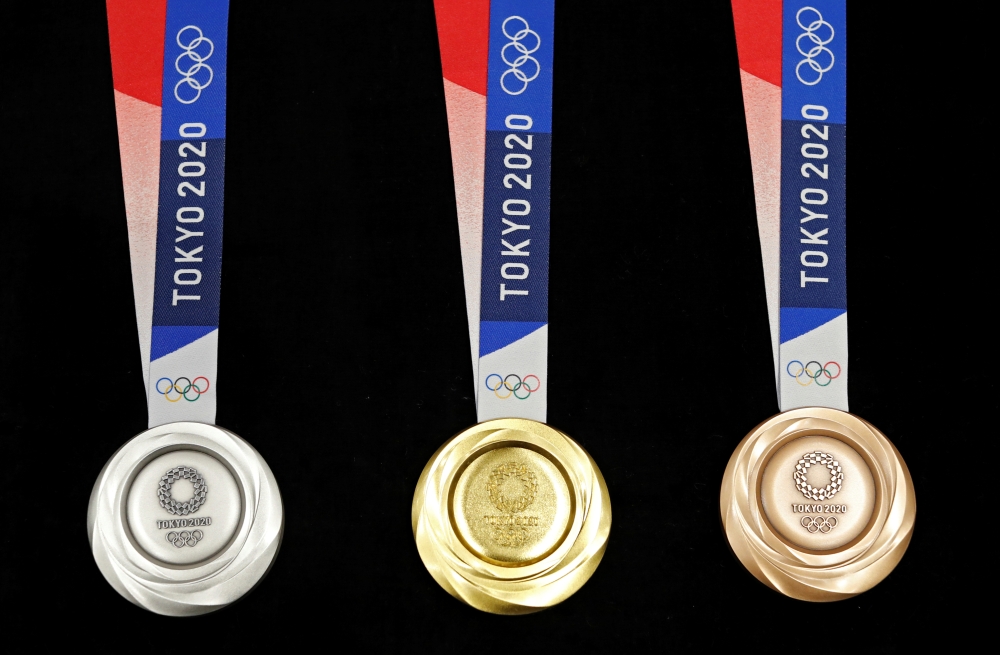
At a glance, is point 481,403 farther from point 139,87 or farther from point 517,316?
point 139,87

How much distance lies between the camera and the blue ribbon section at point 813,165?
1.14m

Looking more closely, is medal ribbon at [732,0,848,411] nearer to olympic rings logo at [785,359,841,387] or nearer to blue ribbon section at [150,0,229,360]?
olympic rings logo at [785,359,841,387]

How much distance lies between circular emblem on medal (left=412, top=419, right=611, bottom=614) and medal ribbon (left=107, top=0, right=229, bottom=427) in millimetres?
337

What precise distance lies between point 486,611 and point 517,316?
0.39 meters

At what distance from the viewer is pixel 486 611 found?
3.53ft

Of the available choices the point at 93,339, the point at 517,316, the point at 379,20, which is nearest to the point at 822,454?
the point at 517,316

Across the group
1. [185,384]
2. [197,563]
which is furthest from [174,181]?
[197,563]

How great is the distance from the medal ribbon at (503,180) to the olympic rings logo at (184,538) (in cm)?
→ 40

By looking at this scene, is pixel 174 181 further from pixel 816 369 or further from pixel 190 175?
pixel 816 369

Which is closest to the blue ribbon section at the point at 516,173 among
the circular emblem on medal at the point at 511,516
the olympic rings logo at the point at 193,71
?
the circular emblem on medal at the point at 511,516

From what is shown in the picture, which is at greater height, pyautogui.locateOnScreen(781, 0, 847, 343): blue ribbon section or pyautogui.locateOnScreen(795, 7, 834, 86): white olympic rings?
pyautogui.locateOnScreen(795, 7, 834, 86): white olympic rings

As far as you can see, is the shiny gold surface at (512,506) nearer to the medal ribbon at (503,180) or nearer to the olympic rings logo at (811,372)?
the medal ribbon at (503,180)

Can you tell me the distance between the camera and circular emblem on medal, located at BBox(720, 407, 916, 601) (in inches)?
42.7

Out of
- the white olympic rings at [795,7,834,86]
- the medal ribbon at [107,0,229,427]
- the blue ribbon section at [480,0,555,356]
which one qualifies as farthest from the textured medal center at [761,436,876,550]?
the medal ribbon at [107,0,229,427]
